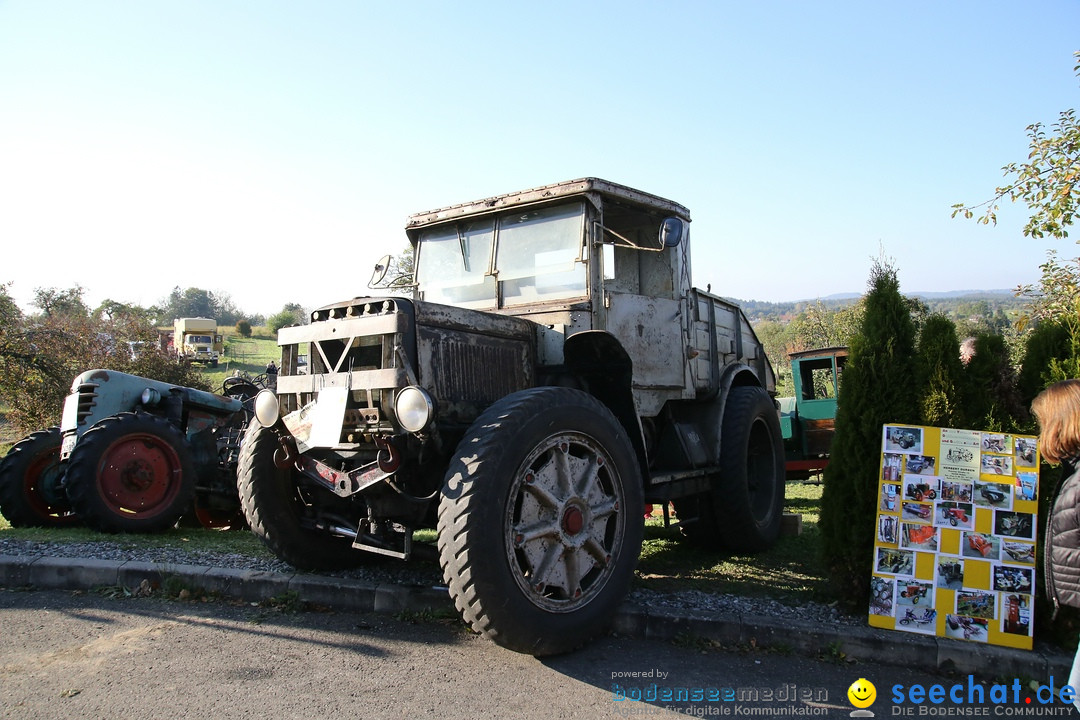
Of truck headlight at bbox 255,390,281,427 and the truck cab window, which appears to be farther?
the truck cab window

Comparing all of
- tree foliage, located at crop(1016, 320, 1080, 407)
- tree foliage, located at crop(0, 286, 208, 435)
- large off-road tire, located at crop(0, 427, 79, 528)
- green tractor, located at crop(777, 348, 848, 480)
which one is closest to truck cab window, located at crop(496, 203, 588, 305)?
tree foliage, located at crop(1016, 320, 1080, 407)

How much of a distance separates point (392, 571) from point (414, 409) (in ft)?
6.94

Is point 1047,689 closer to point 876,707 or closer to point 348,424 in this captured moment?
point 876,707

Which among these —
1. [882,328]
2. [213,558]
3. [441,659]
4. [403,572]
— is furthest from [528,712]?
[213,558]

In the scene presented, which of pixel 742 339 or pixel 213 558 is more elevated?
pixel 742 339

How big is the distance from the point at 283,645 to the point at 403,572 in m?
1.36

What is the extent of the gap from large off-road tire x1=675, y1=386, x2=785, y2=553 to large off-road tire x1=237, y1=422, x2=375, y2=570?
3434 millimetres

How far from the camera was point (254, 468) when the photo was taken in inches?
194

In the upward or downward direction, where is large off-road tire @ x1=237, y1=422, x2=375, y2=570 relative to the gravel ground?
upward

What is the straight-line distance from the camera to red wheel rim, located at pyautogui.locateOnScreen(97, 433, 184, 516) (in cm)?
734

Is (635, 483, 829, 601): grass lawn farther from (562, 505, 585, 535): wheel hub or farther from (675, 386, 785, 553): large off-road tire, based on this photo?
(562, 505, 585, 535): wheel hub

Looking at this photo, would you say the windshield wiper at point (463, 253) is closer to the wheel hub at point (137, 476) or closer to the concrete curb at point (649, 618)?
A: the concrete curb at point (649, 618)

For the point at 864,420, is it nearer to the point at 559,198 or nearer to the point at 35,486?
the point at 559,198

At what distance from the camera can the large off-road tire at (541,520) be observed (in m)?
3.67
